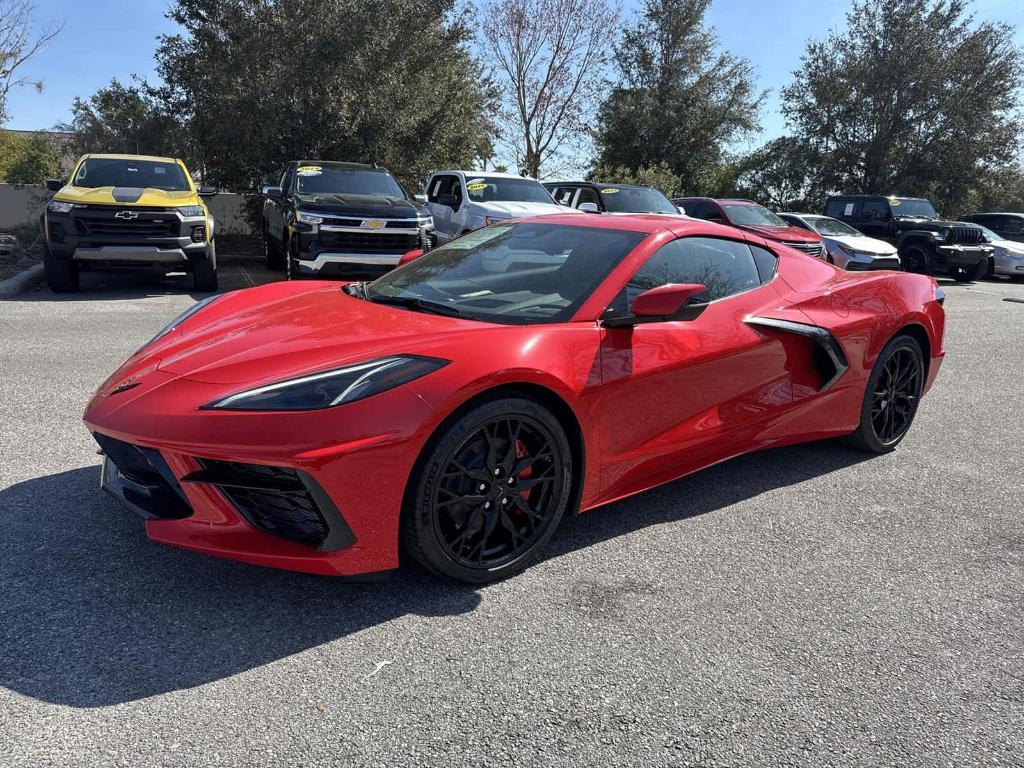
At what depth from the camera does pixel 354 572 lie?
2.69 m

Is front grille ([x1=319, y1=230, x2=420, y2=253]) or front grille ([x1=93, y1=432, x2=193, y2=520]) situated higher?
front grille ([x1=319, y1=230, x2=420, y2=253])

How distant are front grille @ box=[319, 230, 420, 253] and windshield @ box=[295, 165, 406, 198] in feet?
4.11

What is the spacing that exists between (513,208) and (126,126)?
12.8 meters

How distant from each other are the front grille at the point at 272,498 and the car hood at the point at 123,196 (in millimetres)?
8731

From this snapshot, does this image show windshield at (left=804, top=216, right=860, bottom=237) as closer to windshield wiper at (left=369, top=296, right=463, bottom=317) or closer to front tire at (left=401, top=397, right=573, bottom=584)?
windshield wiper at (left=369, top=296, right=463, bottom=317)

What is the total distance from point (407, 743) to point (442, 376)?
116 cm

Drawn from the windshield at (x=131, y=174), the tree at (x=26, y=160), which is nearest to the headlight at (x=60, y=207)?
the windshield at (x=131, y=174)

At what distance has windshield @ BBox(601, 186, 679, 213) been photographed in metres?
15.0

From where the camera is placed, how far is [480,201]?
13.1m

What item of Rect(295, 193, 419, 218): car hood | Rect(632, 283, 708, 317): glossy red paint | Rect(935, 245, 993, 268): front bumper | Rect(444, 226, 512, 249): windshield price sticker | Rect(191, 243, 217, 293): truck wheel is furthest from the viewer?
Result: Rect(935, 245, 993, 268): front bumper

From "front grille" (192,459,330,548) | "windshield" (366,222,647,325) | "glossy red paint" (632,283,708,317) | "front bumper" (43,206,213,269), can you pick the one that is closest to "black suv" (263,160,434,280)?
"front bumper" (43,206,213,269)

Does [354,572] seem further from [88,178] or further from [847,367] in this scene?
[88,178]

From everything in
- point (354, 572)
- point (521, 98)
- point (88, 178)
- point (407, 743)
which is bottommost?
point (407, 743)

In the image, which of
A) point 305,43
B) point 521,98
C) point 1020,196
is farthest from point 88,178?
point 1020,196
